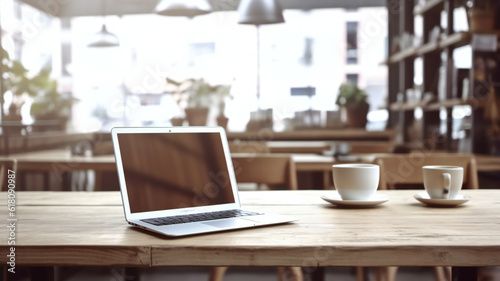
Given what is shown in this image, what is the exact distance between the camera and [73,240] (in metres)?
0.83

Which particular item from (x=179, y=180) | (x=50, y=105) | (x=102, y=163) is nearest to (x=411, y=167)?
(x=179, y=180)

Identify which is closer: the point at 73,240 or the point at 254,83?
the point at 73,240

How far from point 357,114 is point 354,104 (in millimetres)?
107

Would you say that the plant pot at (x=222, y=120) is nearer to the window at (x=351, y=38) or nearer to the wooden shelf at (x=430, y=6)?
the wooden shelf at (x=430, y=6)

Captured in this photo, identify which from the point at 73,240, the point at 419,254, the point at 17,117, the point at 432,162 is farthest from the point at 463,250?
the point at 17,117

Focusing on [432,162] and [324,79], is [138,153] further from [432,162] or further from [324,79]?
[324,79]

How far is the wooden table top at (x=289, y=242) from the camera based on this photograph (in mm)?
780

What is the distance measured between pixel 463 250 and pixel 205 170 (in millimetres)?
542

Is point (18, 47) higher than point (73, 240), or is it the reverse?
point (18, 47)

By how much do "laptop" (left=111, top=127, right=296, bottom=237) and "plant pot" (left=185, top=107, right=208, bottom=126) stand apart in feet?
11.2

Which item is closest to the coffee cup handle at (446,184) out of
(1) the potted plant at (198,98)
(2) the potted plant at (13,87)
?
(1) the potted plant at (198,98)

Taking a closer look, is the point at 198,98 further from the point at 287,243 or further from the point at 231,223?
the point at 287,243

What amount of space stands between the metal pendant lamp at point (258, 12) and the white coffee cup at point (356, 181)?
289 centimetres

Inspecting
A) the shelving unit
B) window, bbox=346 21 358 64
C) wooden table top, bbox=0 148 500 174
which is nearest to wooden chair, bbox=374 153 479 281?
wooden table top, bbox=0 148 500 174
